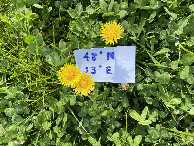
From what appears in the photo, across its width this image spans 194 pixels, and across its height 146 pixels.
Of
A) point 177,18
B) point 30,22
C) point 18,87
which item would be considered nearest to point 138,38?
point 177,18

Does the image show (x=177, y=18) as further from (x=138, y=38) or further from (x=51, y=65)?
(x=51, y=65)

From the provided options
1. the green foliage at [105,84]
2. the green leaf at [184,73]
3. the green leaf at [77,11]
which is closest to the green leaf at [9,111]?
the green foliage at [105,84]

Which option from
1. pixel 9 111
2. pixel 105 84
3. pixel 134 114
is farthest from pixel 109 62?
pixel 9 111

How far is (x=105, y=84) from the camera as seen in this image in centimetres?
153

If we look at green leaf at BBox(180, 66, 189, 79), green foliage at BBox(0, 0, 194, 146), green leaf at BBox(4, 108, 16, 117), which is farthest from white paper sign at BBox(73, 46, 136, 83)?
green leaf at BBox(4, 108, 16, 117)

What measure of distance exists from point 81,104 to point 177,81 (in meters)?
0.77

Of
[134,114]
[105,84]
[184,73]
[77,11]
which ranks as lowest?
[134,114]

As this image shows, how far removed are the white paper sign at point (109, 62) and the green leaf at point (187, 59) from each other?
36cm

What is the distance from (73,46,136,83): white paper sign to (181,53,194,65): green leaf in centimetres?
36

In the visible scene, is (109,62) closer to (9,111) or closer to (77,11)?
(77,11)

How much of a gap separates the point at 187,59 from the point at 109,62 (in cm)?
56

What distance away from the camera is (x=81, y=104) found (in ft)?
4.68

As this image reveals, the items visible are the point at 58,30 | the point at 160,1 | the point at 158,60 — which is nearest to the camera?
the point at 160,1

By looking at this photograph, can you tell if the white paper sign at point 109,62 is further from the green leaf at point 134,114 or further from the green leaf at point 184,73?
the green leaf at point 184,73
